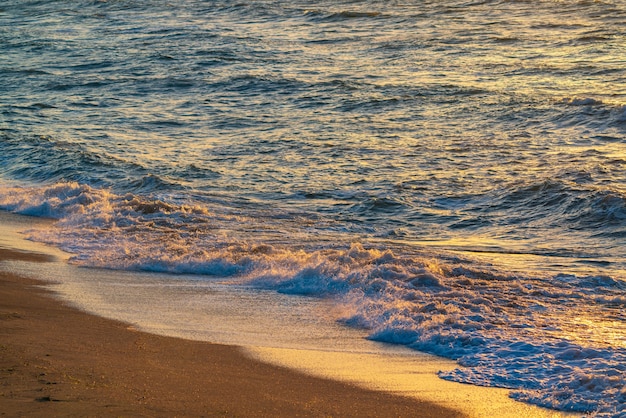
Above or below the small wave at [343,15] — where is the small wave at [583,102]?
below

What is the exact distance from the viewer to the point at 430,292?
779 centimetres

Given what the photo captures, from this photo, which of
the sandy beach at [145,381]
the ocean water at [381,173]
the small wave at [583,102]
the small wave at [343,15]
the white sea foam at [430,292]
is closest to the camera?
the sandy beach at [145,381]

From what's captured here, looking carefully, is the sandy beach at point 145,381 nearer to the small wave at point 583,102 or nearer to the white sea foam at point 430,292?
the white sea foam at point 430,292

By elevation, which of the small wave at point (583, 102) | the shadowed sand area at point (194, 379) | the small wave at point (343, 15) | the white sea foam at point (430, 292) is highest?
the small wave at point (343, 15)

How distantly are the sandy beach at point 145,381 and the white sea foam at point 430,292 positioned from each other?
3.29 feet

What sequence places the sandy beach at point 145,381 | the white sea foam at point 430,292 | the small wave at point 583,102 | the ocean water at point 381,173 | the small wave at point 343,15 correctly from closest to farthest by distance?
the sandy beach at point 145,381
the white sea foam at point 430,292
the ocean water at point 381,173
the small wave at point 583,102
the small wave at point 343,15

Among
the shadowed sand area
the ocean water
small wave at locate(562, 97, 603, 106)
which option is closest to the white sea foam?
the ocean water

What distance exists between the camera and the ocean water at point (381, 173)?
7.29 metres

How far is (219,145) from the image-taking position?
15.5 m

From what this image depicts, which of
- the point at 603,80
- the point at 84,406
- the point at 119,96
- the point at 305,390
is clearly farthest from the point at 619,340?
the point at 119,96

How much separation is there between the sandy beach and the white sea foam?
3.29 feet

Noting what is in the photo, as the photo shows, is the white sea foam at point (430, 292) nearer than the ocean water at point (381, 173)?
Yes

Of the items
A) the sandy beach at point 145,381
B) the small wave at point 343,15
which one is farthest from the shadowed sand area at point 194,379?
the small wave at point 343,15

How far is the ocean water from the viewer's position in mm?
7285
